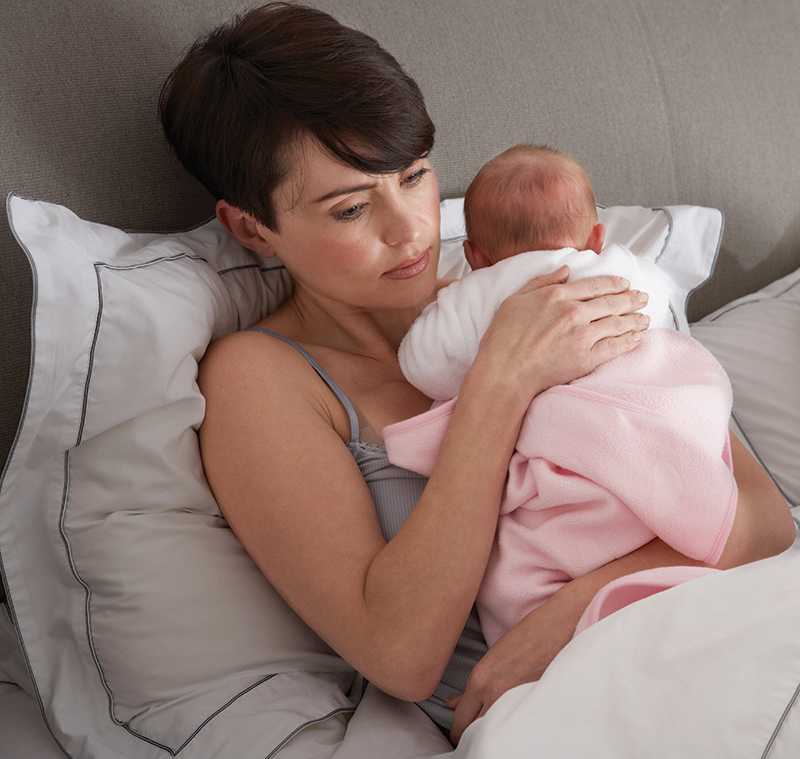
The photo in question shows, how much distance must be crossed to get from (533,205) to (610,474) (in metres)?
0.42

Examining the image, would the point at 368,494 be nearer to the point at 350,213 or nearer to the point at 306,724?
the point at 306,724

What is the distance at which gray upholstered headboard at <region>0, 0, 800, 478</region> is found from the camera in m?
1.12

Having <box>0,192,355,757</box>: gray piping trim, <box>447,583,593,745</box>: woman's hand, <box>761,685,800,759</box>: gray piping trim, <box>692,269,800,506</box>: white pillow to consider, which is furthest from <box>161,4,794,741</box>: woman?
<box>692,269,800,506</box>: white pillow

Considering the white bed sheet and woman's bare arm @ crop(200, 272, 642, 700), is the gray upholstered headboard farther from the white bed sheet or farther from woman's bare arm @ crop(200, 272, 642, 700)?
the white bed sheet

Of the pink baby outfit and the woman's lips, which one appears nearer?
the pink baby outfit

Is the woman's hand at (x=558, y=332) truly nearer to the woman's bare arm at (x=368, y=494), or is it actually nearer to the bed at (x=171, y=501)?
the woman's bare arm at (x=368, y=494)

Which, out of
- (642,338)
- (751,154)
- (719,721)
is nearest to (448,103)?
(642,338)

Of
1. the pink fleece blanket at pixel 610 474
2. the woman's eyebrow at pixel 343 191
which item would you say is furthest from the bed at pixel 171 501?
the woman's eyebrow at pixel 343 191

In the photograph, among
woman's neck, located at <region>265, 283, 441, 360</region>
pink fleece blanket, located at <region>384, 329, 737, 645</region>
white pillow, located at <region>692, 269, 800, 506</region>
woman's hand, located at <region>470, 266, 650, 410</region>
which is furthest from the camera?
white pillow, located at <region>692, 269, 800, 506</region>

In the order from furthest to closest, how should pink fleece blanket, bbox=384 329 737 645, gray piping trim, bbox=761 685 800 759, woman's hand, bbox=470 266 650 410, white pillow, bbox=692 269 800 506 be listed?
white pillow, bbox=692 269 800 506 < woman's hand, bbox=470 266 650 410 < pink fleece blanket, bbox=384 329 737 645 < gray piping trim, bbox=761 685 800 759

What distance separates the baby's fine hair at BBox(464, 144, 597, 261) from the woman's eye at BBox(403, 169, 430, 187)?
88 mm

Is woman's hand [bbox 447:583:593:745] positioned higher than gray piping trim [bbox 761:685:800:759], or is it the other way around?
gray piping trim [bbox 761:685:800:759]

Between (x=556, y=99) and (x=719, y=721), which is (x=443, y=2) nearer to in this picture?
(x=556, y=99)

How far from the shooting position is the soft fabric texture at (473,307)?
3.39 feet
